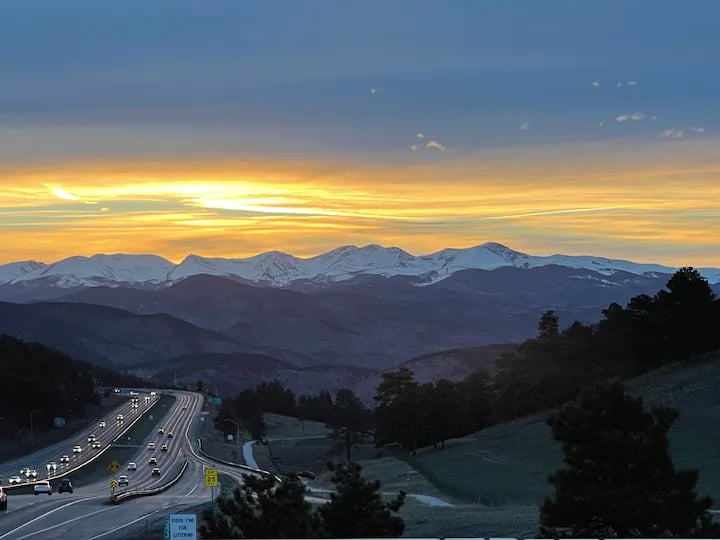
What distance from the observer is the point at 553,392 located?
105 metres

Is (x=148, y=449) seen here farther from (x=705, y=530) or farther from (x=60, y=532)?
(x=705, y=530)

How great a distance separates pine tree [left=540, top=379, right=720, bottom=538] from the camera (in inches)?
1146

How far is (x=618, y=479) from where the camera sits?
30359 mm

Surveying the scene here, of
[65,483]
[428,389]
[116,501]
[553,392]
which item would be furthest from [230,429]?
[116,501]

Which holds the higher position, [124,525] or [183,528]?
[183,528]

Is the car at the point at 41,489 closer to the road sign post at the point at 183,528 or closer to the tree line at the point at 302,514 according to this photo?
the tree line at the point at 302,514

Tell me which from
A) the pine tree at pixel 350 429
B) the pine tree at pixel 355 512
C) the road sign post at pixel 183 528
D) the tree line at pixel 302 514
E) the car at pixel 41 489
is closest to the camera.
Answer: the road sign post at pixel 183 528

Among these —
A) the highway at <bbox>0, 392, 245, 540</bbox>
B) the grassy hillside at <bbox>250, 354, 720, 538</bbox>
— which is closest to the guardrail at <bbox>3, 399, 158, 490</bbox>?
the highway at <bbox>0, 392, 245, 540</bbox>

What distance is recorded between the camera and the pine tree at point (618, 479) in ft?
95.5

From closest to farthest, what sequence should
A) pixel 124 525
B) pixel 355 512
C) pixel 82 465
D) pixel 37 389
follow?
Result: 1. pixel 355 512
2. pixel 124 525
3. pixel 82 465
4. pixel 37 389

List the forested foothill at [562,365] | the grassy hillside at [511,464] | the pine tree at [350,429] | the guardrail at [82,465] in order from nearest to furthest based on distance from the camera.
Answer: the grassy hillside at [511,464] → the guardrail at [82,465] → the forested foothill at [562,365] → the pine tree at [350,429]

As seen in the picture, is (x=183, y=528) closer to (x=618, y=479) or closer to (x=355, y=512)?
(x=355, y=512)

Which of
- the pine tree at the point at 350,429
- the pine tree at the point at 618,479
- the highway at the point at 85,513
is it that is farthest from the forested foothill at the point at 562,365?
the pine tree at the point at 618,479

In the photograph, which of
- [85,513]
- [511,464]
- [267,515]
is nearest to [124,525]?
[85,513]
